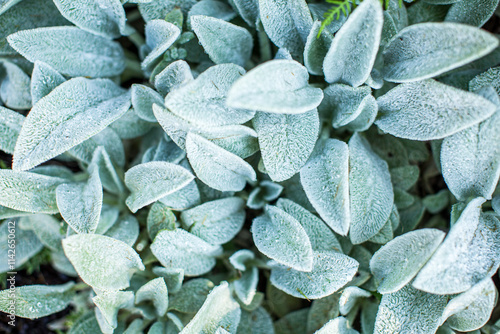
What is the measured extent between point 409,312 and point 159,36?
3.27 feet

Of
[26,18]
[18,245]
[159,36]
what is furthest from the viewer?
[18,245]

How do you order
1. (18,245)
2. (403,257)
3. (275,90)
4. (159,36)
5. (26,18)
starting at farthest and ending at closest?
1. (18,245)
2. (26,18)
3. (159,36)
4. (403,257)
5. (275,90)

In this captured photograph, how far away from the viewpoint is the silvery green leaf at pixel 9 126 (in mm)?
1263

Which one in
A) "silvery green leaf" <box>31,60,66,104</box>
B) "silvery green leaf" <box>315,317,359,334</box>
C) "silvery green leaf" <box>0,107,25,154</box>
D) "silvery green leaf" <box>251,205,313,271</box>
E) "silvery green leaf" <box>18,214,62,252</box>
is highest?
"silvery green leaf" <box>31,60,66,104</box>

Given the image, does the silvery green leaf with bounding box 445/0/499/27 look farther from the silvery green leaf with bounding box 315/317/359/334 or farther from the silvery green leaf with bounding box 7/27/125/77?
the silvery green leaf with bounding box 7/27/125/77

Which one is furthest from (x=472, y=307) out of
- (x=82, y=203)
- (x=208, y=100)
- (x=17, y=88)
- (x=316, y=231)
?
(x=17, y=88)

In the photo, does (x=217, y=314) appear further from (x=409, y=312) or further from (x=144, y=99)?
(x=144, y=99)

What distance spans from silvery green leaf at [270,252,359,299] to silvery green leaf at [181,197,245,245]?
9.4 inches

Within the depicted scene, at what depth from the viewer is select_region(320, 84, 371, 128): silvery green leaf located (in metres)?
1.10

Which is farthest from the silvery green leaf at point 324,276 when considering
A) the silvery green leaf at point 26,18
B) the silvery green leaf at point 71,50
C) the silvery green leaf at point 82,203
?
the silvery green leaf at point 26,18

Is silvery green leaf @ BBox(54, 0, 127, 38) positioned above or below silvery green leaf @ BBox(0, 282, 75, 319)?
above

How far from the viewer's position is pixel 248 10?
1248 mm

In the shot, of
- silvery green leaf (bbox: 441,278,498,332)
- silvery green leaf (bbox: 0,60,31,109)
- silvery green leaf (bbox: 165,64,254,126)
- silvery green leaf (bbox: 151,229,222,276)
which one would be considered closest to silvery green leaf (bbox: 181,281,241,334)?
silvery green leaf (bbox: 151,229,222,276)

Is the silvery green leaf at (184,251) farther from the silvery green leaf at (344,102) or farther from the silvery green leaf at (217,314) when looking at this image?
the silvery green leaf at (344,102)
